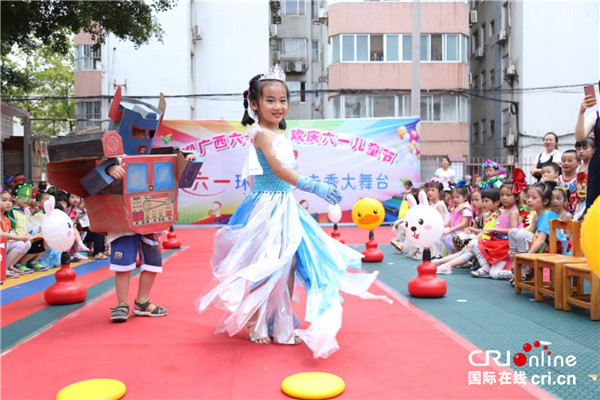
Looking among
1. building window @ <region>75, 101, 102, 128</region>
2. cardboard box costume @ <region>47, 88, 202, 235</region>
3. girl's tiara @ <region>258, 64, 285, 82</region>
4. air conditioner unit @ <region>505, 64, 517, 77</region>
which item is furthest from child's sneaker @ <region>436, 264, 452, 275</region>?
building window @ <region>75, 101, 102, 128</region>

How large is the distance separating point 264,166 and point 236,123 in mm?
9020

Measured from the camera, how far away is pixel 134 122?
155 inches

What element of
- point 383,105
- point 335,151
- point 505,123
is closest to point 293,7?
point 383,105

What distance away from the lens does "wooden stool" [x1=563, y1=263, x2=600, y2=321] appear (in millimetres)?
3689

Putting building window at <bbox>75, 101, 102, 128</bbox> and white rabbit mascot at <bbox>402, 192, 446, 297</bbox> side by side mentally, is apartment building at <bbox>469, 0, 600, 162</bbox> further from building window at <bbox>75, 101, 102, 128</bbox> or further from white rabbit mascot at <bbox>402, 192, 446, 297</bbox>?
white rabbit mascot at <bbox>402, 192, 446, 297</bbox>

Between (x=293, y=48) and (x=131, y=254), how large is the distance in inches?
916

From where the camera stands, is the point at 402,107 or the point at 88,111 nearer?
the point at 402,107

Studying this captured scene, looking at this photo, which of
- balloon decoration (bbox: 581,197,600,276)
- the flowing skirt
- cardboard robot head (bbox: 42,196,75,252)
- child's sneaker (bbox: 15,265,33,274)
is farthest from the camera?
child's sneaker (bbox: 15,265,33,274)

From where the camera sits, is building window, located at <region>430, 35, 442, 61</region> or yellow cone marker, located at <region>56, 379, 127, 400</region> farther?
building window, located at <region>430, 35, 442, 61</region>

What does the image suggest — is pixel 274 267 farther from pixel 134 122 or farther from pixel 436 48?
pixel 436 48

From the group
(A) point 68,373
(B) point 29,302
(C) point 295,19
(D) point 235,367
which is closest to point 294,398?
(D) point 235,367

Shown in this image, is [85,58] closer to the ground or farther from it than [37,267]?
farther from it

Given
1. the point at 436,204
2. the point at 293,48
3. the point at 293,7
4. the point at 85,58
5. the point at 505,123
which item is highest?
the point at 293,7

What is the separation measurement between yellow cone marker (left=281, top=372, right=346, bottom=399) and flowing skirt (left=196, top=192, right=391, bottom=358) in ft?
1.38
